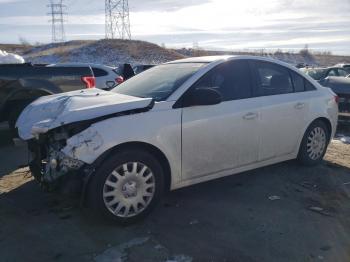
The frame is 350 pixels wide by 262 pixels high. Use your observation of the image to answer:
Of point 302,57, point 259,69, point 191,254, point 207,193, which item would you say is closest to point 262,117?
point 259,69

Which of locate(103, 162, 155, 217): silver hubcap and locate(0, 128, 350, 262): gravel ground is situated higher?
locate(103, 162, 155, 217): silver hubcap

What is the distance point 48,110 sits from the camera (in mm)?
4527

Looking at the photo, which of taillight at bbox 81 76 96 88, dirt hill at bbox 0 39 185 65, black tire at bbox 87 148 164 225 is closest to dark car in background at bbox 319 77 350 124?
taillight at bbox 81 76 96 88

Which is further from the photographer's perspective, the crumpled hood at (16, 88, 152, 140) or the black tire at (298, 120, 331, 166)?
the black tire at (298, 120, 331, 166)

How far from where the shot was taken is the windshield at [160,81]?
4738 millimetres

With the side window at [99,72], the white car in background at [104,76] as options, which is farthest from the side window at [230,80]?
the side window at [99,72]

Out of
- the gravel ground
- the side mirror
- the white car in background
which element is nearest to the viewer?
the gravel ground

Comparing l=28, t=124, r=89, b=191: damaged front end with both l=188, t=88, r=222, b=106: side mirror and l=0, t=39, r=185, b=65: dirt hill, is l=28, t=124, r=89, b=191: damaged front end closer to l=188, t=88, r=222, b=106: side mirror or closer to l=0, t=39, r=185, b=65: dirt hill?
l=188, t=88, r=222, b=106: side mirror

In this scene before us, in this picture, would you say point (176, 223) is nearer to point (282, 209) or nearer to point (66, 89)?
point (282, 209)

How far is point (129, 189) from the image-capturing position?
4.19m

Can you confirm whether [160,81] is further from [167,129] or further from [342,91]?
[342,91]

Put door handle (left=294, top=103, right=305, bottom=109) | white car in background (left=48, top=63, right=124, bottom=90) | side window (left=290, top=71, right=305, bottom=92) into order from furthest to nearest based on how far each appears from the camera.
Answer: white car in background (left=48, top=63, right=124, bottom=90)
side window (left=290, top=71, right=305, bottom=92)
door handle (left=294, top=103, right=305, bottom=109)

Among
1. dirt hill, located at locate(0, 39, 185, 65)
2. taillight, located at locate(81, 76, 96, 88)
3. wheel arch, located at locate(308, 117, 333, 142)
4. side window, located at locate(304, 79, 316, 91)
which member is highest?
side window, located at locate(304, 79, 316, 91)

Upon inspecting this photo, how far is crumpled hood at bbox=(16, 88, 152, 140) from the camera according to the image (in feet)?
13.4
